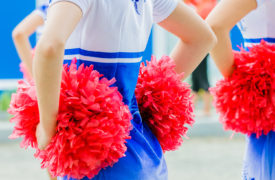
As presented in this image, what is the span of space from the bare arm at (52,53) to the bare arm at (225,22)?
0.74 m

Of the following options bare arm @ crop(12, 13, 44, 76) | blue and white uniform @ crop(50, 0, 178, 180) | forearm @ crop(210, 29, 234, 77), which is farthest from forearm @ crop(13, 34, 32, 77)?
blue and white uniform @ crop(50, 0, 178, 180)

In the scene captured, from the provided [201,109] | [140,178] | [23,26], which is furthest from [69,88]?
[201,109]

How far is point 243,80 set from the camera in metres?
1.64

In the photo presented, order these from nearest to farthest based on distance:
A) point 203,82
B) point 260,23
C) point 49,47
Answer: point 49,47
point 260,23
point 203,82

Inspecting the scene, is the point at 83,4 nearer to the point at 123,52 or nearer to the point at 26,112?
the point at 123,52

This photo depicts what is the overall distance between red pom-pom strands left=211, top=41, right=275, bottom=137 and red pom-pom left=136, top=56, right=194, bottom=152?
1.07ft

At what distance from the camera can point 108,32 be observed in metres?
1.14

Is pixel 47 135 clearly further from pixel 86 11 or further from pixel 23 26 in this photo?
pixel 23 26

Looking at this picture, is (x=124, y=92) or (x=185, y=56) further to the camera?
(x=185, y=56)

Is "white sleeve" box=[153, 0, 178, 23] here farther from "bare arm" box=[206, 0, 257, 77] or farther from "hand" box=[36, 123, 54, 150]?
"hand" box=[36, 123, 54, 150]

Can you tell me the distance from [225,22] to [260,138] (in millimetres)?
451

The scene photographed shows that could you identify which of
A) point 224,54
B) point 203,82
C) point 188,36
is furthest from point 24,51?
point 203,82

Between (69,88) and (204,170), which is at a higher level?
(69,88)

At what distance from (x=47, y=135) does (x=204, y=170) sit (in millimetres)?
3249
